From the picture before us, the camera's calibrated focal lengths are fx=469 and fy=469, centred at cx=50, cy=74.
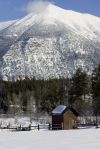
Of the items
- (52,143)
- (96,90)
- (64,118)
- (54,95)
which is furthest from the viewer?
(54,95)

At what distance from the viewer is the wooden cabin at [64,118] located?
7319 cm

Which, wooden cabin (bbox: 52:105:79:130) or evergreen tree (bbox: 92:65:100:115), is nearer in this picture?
wooden cabin (bbox: 52:105:79:130)

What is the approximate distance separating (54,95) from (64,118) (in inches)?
1943

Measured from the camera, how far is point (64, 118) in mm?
74000

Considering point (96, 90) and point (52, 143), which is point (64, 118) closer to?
point (96, 90)

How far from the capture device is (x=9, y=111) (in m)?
128

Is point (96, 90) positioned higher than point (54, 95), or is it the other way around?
point (54, 95)

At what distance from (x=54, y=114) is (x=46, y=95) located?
53093 mm

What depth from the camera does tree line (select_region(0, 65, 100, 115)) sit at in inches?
3754

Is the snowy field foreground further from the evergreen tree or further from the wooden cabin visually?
the evergreen tree

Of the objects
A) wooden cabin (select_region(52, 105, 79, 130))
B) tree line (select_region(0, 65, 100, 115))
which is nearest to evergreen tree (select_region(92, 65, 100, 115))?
tree line (select_region(0, 65, 100, 115))

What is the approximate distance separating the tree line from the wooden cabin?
48.0ft

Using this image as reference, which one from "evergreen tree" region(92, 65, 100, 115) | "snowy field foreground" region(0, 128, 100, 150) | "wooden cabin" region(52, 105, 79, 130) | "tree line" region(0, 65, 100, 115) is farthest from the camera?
"tree line" region(0, 65, 100, 115)

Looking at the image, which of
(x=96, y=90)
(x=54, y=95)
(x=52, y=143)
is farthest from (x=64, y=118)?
(x=54, y=95)
